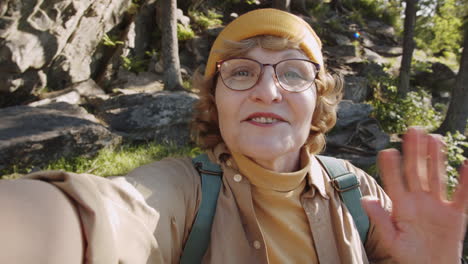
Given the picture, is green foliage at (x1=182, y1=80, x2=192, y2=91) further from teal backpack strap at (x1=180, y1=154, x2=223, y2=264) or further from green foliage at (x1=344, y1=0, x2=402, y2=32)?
green foliage at (x1=344, y1=0, x2=402, y2=32)

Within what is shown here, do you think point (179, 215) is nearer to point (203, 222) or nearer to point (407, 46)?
point (203, 222)

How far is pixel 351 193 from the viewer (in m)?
1.76

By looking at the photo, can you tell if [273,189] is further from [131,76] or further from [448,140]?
[131,76]

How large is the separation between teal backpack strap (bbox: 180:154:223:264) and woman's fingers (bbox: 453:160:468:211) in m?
1.09

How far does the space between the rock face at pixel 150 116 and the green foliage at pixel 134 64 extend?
111 inches

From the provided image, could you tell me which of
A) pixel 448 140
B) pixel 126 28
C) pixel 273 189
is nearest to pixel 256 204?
pixel 273 189

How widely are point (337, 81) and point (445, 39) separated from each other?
56.5 feet

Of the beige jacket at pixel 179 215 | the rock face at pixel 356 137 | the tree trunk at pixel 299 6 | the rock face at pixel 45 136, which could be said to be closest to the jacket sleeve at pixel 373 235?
the beige jacket at pixel 179 215

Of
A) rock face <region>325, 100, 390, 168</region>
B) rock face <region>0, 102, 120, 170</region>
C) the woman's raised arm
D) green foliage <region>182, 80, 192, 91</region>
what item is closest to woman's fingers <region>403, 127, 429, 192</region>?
the woman's raised arm

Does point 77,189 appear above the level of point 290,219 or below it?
above

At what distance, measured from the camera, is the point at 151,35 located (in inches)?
436

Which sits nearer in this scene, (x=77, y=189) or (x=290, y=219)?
(x=77, y=189)

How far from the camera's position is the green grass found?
463 centimetres

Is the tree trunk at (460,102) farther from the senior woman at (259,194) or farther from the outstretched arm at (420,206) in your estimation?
the outstretched arm at (420,206)
